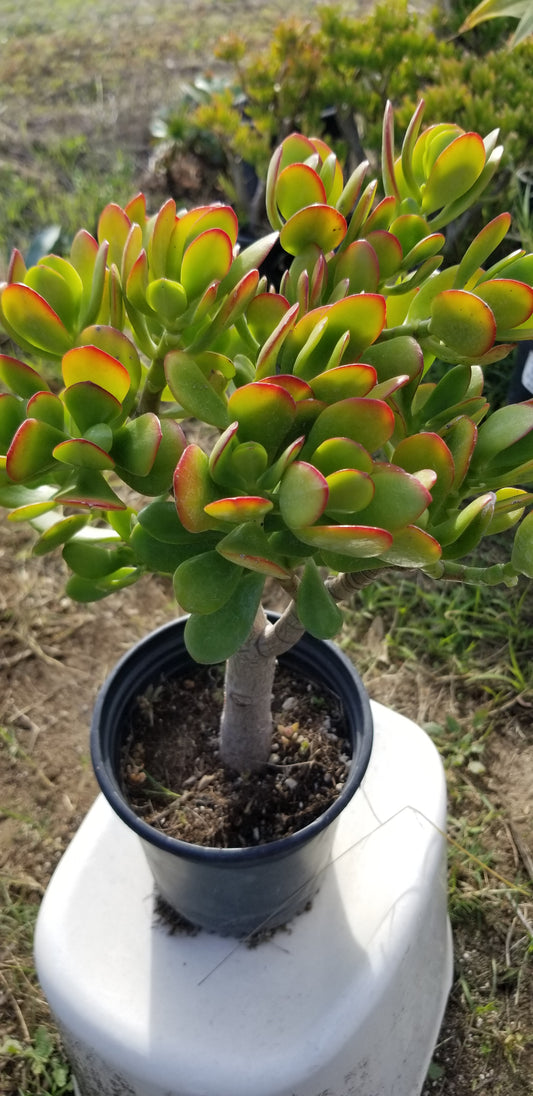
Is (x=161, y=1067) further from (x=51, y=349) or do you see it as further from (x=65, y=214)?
(x=65, y=214)

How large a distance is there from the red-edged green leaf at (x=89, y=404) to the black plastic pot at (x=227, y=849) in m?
0.45

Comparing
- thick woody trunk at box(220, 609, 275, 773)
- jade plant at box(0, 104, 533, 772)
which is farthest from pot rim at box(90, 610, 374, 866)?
jade plant at box(0, 104, 533, 772)

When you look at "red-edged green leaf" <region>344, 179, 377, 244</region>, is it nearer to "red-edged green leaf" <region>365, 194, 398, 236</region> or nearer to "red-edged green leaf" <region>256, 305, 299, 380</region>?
"red-edged green leaf" <region>365, 194, 398, 236</region>

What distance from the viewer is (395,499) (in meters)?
0.47

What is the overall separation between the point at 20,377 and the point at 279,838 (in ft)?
1.91

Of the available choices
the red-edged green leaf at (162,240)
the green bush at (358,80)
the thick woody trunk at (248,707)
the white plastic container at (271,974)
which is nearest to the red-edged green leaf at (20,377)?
the red-edged green leaf at (162,240)

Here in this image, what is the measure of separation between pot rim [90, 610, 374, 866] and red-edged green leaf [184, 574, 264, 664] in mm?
308

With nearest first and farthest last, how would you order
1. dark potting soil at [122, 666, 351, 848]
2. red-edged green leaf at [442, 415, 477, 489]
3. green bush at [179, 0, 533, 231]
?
1. red-edged green leaf at [442, 415, 477, 489]
2. dark potting soil at [122, 666, 351, 848]
3. green bush at [179, 0, 533, 231]

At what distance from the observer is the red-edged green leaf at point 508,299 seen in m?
0.51

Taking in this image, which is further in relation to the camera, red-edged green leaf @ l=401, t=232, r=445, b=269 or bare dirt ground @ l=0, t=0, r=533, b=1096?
bare dirt ground @ l=0, t=0, r=533, b=1096

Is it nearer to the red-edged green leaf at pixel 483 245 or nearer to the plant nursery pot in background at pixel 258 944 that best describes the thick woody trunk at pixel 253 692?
the plant nursery pot in background at pixel 258 944

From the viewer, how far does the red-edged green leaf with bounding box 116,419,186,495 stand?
534 mm

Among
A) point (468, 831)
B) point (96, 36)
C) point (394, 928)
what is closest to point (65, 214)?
point (96, 36)

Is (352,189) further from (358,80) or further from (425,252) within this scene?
(358,80)
